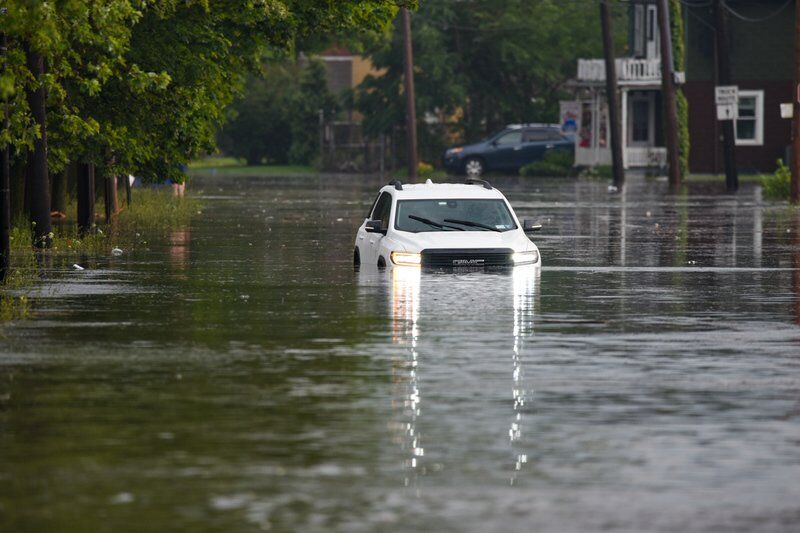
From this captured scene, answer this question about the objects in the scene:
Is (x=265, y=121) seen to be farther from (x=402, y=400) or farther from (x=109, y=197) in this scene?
(x=402, y=400)

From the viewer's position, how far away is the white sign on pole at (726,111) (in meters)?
58.9

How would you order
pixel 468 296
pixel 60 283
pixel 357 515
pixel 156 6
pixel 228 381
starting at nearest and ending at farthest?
1. pixel 357 515
2. pixel 228 381
3. pixel 468 296
4. pixel 60 283
5. pixel 156 6

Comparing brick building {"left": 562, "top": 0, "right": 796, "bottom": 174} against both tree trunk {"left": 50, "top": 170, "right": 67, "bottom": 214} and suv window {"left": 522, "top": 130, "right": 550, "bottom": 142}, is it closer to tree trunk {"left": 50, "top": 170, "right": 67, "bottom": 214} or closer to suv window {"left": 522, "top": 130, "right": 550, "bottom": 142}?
suv window {"left": 522, "top": 130, "right": 550, "bottom": 142}

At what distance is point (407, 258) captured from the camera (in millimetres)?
24250

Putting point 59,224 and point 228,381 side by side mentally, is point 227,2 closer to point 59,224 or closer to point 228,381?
point 59,224

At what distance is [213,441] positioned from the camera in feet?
38.0

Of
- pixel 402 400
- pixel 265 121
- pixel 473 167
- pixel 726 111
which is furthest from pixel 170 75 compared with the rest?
pixel 265 121

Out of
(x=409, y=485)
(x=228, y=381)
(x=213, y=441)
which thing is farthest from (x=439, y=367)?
(x=409, y=485)

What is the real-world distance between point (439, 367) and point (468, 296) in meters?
6.42

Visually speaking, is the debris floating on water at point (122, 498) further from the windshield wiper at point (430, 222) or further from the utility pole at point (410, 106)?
the utility pole at point (410, 106)

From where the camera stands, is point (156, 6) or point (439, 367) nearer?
point (439, 367)

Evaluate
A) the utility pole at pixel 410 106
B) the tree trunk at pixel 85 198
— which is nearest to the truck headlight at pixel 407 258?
the tree trunk at pixel 85 198

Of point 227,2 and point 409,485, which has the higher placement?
point 227,2

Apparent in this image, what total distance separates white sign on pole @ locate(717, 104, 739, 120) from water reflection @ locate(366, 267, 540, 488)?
3546cm
